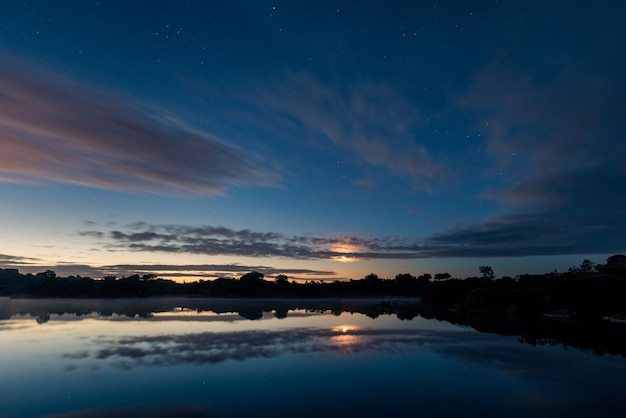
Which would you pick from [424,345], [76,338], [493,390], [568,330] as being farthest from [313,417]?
[568,330]

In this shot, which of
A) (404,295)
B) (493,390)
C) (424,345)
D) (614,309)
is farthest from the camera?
(404,295)

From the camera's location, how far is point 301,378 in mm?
19844

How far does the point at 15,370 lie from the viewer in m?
21.6

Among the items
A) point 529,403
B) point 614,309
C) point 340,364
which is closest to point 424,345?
point 340,364

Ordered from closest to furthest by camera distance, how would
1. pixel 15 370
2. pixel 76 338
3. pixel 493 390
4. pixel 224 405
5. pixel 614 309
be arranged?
pixel 224 405, pixel 493 390, pixel 15 370, pixel 76 338, pixel 614 309

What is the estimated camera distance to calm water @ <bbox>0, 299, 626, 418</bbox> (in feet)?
49.9

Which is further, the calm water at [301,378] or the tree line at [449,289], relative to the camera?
the tree line at [449,289]

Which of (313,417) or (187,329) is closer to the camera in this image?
(313,417)

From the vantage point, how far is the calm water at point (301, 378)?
15.2 meters

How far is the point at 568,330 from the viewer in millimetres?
40094

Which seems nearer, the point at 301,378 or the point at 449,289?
the point at 301,378

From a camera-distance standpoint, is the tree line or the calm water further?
the tree line

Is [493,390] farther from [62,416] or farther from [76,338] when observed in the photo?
[76,338]

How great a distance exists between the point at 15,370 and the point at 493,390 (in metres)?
26.8
